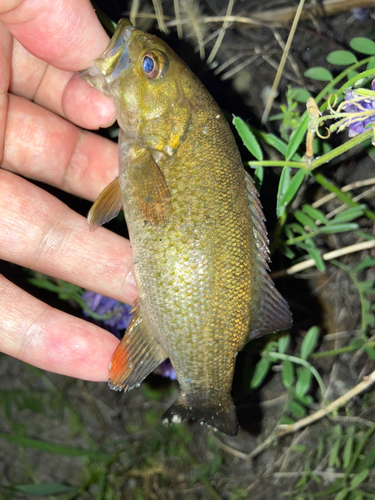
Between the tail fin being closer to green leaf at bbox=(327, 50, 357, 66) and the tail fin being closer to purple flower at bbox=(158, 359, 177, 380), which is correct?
purple flower at bbox=(158, 359, 177, 380)

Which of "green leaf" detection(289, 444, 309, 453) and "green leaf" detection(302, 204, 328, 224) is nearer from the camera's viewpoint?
"green leaf" detection(302, 204, 328, 224)

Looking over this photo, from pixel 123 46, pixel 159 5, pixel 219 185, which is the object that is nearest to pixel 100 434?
pixel 219 185

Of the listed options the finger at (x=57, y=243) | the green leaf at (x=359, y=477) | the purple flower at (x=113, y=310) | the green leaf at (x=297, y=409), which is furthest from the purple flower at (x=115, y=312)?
the green leaf at (x=359, y=477)

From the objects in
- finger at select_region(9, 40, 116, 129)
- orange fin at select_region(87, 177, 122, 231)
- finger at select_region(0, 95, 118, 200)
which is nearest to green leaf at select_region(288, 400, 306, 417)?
orange fin at select_region(87, 177, 122, 231)

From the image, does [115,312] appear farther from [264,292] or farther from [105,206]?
[264,292]

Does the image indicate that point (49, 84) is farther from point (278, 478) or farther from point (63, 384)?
point (278, 478)
